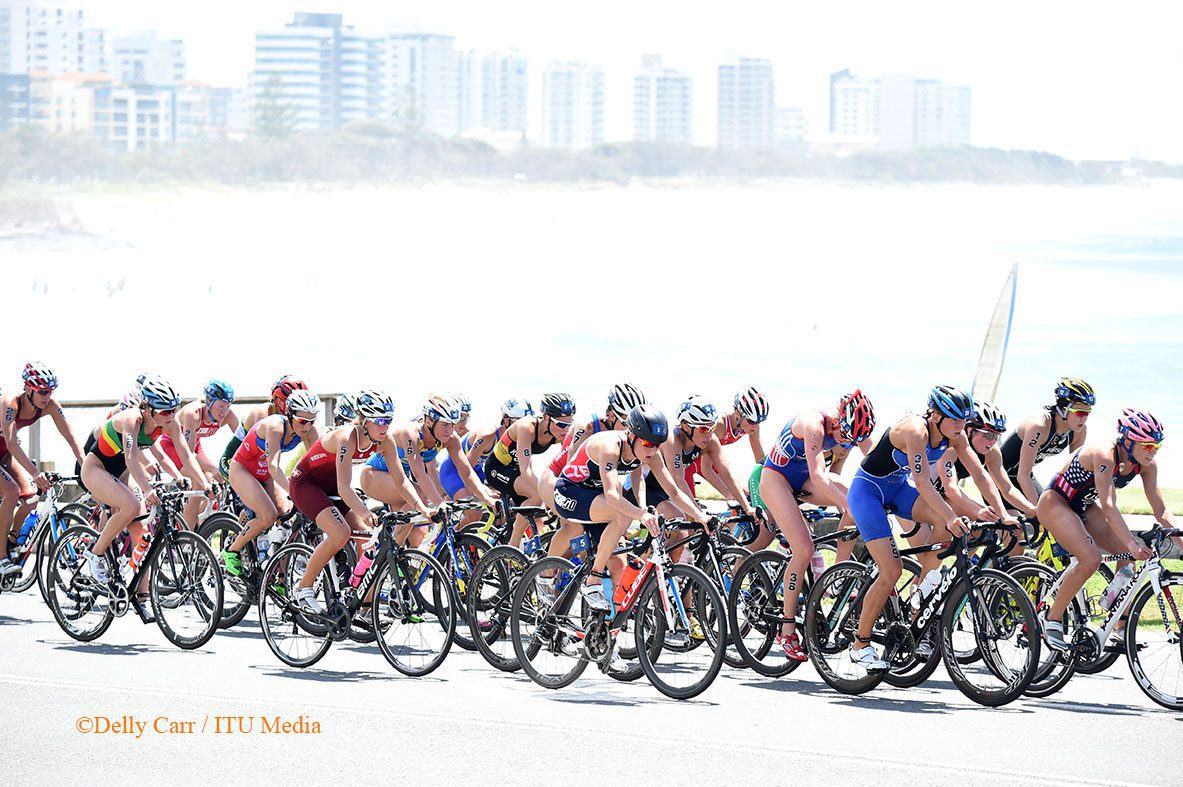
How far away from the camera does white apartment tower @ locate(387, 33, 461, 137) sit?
165000 mm

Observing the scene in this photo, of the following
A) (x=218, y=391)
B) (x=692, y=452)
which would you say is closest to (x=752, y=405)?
(x=692, y=452)

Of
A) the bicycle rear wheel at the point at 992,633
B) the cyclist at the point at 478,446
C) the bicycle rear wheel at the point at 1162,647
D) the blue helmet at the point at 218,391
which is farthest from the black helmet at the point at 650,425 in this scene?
the blue helmet at the point at 218,391

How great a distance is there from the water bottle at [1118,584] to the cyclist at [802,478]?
5.44ft

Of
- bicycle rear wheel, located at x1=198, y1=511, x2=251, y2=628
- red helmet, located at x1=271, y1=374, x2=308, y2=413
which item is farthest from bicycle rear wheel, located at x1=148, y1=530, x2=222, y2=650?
red helmet, located at x1=271, y1=374, x2=308, y2=413

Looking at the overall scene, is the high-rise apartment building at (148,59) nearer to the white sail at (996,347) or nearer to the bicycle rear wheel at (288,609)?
the white sail at (996,347)

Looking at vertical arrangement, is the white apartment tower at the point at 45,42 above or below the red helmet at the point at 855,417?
above

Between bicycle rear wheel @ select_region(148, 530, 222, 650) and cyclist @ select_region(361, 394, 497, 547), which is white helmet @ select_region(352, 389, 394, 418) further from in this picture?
bicycle rear wheel @ select_region(148, 530, 222, 650)

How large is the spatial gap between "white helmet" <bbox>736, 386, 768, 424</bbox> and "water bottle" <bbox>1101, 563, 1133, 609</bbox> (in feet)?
9.10

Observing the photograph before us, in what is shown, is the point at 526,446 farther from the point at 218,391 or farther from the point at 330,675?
the point at 330,675

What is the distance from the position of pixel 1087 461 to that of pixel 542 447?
4.79 m

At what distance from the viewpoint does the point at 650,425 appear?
30.5 ft

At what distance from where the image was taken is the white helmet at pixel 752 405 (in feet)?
37.1

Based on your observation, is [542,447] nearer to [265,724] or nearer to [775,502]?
[775,502]

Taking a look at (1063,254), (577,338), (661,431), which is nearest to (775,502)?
(661,431)
